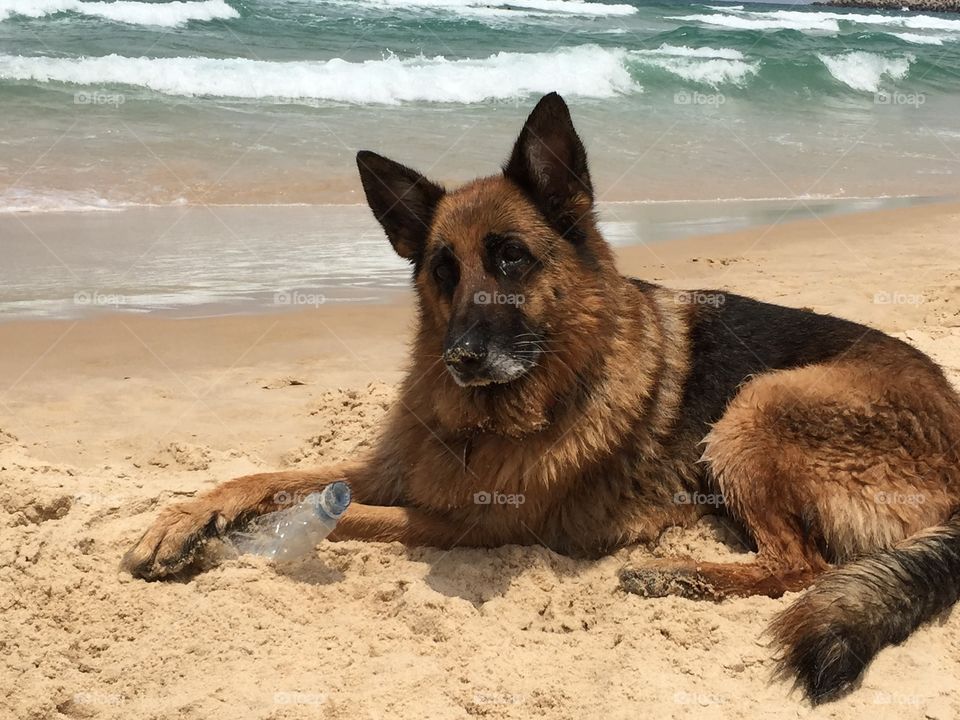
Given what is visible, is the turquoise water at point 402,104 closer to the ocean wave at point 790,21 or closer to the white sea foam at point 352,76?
the white sea foam at point 352,76

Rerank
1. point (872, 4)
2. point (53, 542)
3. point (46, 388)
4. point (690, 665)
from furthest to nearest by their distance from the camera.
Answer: point (872, 4), point (46, 388), point (53, 542), point (690, 665)

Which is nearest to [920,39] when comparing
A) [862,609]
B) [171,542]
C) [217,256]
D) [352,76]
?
[352,76]

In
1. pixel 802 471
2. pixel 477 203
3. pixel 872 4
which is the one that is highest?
pixel 477 203

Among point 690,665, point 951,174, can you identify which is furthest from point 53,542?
point 951,174

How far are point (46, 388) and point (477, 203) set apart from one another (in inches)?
134

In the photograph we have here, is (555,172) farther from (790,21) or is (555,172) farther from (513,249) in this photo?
(790,21)

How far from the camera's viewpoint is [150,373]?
650 centimetres

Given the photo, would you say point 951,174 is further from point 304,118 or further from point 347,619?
point 347,619

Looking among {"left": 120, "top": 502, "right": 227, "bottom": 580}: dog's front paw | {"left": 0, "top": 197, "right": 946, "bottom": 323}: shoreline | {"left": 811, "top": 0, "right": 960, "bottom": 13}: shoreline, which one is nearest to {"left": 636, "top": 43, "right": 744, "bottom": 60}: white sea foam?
{"left": 0, "top": 197, "right": 946, "bottom": 323}: shoreline

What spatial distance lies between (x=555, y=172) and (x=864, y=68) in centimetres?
2469

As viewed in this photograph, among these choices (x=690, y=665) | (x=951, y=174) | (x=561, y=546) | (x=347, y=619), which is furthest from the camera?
(x=951, y=174)

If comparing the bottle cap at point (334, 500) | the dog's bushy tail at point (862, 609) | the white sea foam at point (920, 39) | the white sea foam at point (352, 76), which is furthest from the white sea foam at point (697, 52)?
the dog's bushy tail at point (862, 609)

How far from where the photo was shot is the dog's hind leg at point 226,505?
411 cm

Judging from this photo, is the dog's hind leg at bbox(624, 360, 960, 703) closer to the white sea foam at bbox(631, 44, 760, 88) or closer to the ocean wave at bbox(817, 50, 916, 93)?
the white sea foam at bbox(631, 44, 760, 88)
